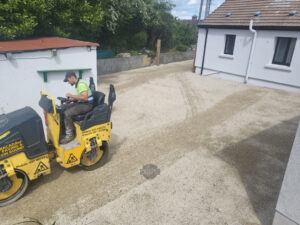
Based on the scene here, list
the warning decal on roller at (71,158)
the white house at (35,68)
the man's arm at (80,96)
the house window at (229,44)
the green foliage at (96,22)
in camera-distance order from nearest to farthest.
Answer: the warning decal on roller at (71,158) → the man's arm at (80,96) → the white house at (35,68) → the green foliage at (96,22) → the house window at (229,44)

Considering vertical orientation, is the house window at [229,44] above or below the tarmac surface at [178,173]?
above

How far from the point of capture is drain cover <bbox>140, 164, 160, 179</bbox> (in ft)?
17.1

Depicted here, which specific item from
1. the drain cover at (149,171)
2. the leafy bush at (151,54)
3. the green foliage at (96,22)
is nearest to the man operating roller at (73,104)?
the drain cover at (149,171)

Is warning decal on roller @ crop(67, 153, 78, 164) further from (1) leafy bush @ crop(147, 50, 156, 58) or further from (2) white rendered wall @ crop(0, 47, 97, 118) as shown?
(1) leafy bush @ crop(147, 50, 156, 58)

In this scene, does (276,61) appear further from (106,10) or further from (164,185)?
(164,185)

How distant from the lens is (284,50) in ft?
41.2

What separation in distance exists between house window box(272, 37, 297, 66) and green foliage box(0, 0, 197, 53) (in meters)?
9.40

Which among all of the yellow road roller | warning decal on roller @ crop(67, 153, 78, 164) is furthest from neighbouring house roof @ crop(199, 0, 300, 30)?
warning decal on roller @ crop(67, 153, 78, 164)

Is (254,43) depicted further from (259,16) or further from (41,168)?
(41,168)

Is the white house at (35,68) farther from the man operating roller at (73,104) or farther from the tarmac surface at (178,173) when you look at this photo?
the man operating roller at (73,104)

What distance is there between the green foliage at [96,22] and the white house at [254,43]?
5520mm

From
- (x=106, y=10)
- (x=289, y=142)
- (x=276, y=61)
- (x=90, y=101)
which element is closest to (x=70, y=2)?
(x=106, y=10)

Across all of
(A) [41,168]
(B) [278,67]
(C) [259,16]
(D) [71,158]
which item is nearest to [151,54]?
(C) [259,16]

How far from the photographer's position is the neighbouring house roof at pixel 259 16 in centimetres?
1221
